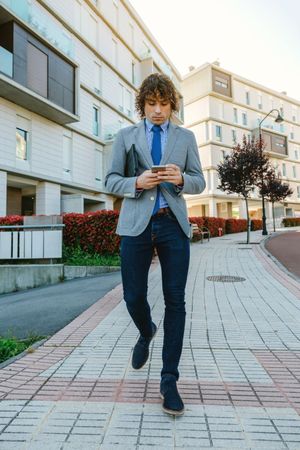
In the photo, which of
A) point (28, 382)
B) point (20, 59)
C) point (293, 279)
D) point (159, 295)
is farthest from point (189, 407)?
point (20, 59)

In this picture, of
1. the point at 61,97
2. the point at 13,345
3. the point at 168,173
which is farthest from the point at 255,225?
the point at 168,173

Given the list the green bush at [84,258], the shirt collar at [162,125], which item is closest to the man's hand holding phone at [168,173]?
the shirt collar at [162,125]

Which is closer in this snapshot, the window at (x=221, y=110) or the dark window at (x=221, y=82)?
the dark window at (x=221, y=82)

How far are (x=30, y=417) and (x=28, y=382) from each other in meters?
0.55

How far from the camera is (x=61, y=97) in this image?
18547 mm

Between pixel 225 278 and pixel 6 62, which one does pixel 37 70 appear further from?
pixel 225 278

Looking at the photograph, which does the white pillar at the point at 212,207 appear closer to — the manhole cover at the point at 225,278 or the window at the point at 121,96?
the window at the point at 121,96

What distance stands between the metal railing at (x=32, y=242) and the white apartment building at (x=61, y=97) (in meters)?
6.94

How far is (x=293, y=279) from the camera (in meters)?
7.63

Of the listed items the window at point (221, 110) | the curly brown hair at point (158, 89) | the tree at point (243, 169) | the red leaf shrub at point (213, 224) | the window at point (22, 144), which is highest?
the window at point (221, 110)

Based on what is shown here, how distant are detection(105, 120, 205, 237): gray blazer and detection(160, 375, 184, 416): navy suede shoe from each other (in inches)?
37.1

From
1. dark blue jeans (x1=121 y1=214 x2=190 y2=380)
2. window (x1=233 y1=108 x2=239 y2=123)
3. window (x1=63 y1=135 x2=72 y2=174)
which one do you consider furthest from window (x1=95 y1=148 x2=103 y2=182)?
window (x1=233 y1=108 x2=239 y2=123)

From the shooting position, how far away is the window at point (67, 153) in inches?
811

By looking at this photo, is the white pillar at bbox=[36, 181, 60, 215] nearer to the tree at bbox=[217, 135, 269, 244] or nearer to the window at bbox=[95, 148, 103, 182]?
the window at bbox=[95, 148, 103, 182]
